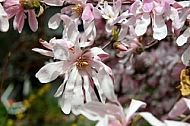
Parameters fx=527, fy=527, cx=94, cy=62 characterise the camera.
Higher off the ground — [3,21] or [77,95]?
[3,21]

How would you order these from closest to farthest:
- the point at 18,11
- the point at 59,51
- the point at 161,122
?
the point at 161,122 < the point at 59,51 < the point at 18,11

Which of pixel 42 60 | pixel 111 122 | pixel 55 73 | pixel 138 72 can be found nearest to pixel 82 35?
pixel 55 73

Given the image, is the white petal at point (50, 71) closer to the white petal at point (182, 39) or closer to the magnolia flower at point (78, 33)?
the magnolia flower at point (78, 33)

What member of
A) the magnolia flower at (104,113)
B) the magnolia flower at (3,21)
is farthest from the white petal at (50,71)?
the magnolia flower at (104,113)

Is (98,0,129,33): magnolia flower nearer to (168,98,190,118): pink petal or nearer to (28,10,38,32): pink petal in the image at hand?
(28,10,38,32): pink petal

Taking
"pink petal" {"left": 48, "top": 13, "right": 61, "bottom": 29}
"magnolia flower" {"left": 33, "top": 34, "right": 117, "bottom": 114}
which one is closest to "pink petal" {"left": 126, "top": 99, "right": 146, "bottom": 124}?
"magnolia flower" {"left": 33, "top": 34, "right": 117, "bottom": 114}

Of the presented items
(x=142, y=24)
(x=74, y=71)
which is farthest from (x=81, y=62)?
(x=142, y=24)

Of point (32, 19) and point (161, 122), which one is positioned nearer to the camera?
point (161, 122)

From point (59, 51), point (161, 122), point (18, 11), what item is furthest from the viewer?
point (18, 11)

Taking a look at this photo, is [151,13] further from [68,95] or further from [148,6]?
[68,95]
